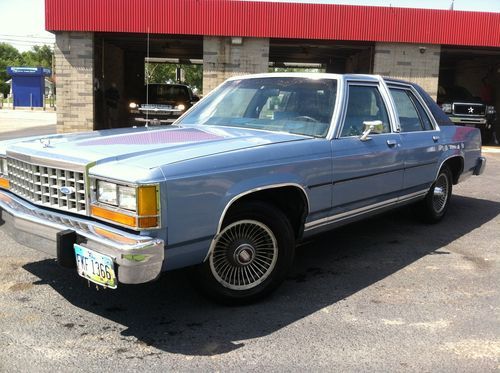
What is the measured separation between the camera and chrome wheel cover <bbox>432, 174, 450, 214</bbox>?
6.12 metres

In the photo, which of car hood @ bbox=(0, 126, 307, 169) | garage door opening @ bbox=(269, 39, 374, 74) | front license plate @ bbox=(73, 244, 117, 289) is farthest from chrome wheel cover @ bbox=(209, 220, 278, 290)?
garage door opening @ bbox=(269, 39, 374, 74)

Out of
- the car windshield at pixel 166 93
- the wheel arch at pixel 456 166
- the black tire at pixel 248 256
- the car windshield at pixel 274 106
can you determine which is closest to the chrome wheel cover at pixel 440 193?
the wheel arch at pixel 456 166

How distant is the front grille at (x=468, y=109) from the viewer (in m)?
17.8

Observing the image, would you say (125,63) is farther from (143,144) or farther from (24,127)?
(143,144)

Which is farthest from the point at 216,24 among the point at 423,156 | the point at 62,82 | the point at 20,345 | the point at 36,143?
the point at 20,345

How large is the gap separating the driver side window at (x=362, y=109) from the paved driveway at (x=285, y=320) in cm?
Answer: 121

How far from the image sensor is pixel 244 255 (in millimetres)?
3699

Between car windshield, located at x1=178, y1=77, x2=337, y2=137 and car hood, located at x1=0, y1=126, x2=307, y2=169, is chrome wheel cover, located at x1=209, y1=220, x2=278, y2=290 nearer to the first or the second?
car hood, located at x1=0, y1=126, x2=307, y2=169

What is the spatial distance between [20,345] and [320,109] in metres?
2.82

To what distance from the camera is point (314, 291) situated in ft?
13.6

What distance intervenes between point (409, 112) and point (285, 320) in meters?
2.92

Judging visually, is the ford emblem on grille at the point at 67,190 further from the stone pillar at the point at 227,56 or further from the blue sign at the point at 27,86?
the blue sign at the point at 27,86

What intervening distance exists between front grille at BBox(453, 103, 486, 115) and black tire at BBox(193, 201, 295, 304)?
15.6m

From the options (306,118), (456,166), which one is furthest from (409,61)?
(306,118)
